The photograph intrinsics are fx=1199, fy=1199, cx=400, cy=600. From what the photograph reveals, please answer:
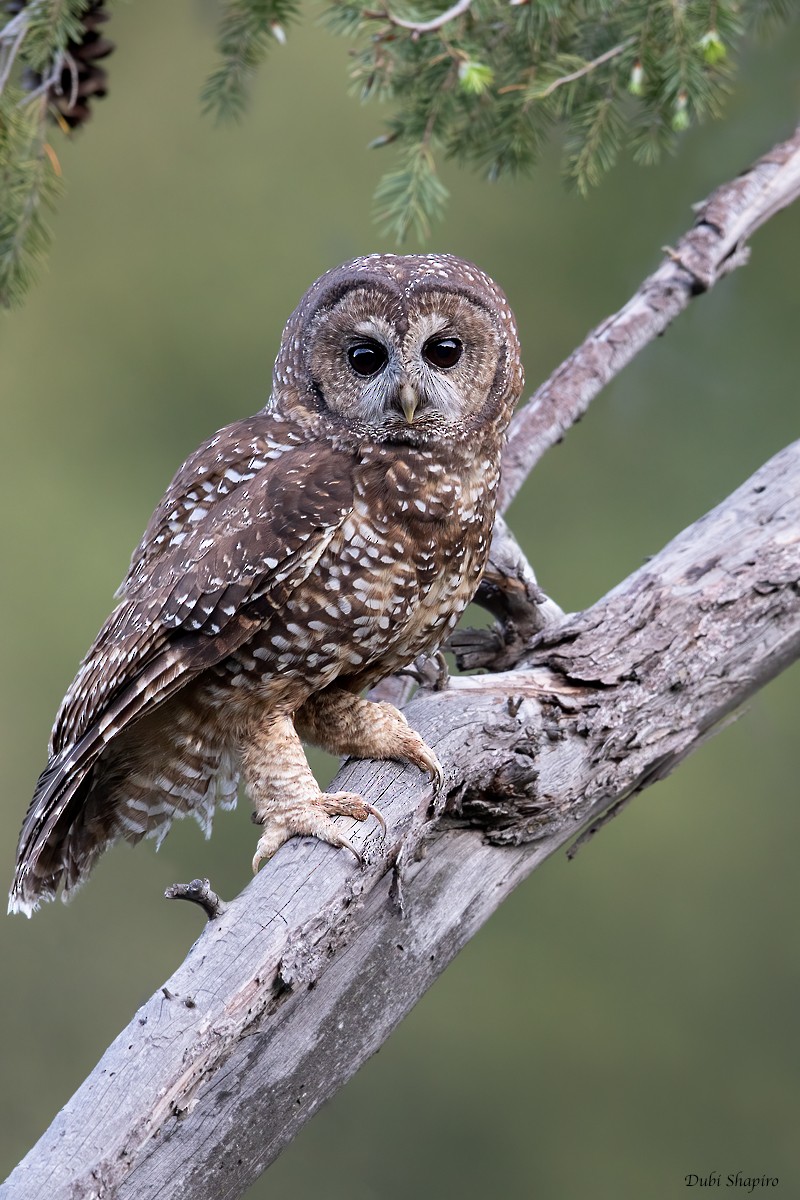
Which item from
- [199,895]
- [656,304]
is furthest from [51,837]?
[656,304]

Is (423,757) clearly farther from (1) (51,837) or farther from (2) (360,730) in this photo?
(1) (51,837)

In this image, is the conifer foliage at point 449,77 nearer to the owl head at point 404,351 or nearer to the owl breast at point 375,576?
the owl head at point 404,351

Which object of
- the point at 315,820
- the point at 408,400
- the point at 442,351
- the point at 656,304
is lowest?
the point at 315,820

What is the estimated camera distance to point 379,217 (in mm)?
2172

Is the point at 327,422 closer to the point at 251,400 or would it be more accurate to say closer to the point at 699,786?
the point at 251,400

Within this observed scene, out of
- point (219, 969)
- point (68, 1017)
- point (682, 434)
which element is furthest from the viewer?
point (682, 434)

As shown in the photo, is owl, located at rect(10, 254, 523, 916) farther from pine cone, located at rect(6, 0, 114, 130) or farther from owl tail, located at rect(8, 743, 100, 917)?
pine cone, located at rect(6, 0, 114, 130)

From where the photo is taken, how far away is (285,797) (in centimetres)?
179

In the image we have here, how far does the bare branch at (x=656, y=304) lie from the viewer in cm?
241

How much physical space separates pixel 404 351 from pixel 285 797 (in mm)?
677

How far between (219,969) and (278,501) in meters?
0.66

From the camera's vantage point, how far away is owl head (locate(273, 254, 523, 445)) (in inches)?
67.4

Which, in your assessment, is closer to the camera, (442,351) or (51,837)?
(442,351)

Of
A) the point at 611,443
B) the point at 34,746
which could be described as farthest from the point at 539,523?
the point at 34,746
